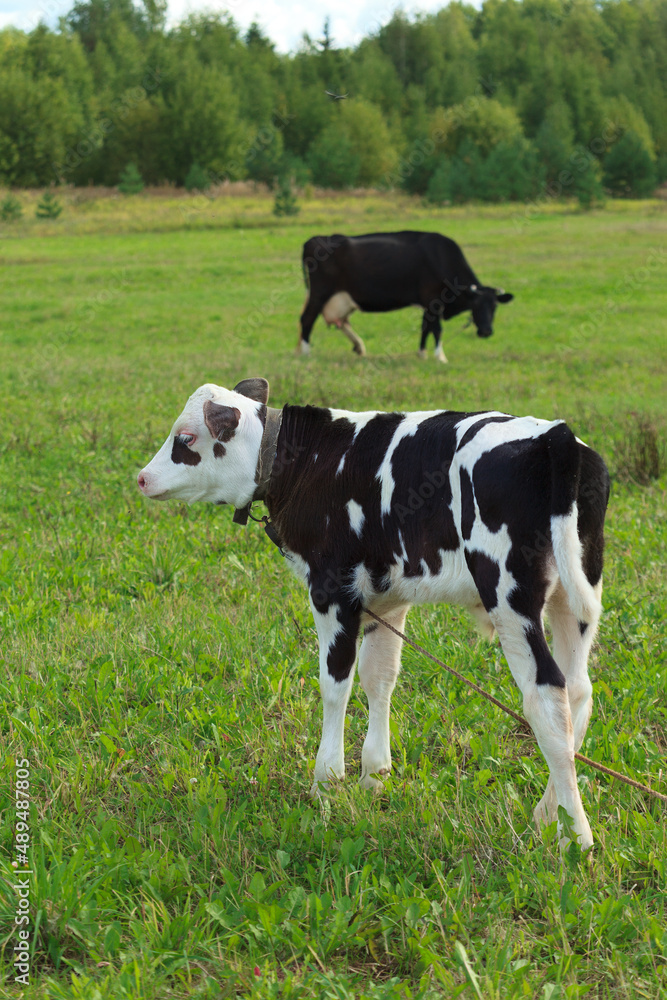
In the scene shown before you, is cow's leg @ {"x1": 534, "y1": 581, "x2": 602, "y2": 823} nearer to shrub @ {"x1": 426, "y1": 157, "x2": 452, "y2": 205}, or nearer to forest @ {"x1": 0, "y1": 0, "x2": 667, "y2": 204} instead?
forest @ {"x1": 0, "y1": 0, "x2": 667, "y2": 204}

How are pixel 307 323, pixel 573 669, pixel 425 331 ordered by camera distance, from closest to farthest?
pixel 573 669 < pixel 425 331 < pixel 307 323

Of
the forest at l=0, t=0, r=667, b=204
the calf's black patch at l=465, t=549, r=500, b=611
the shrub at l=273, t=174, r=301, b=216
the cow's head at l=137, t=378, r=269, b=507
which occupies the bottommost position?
the calf's black patch at l=465, t=549, r=500, b=611

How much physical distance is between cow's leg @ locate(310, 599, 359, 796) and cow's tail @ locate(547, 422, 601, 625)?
3.16ft

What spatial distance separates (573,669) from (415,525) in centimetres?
78

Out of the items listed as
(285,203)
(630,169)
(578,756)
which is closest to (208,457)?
(578,756)

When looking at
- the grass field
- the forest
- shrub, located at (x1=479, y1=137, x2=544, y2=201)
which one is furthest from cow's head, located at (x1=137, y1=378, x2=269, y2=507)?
shrub, located at (x1=479, y1=137, x2=544, y2=201)

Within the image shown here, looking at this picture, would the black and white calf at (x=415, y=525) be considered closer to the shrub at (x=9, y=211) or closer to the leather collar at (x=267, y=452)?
the leather collar at (x=267, y=452)

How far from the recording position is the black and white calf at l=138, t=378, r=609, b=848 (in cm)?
298

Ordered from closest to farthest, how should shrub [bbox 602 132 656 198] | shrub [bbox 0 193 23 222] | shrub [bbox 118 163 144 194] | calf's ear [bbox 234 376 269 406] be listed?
1. calf's ear [bbox 234 376 269 406]
2. shrub [bbox 0 193 23 222]
3. shrub [bbox 118 163 144 194]
4. shrub [bbox 602 132 656 198]

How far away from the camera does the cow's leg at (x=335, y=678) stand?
11.7 feet

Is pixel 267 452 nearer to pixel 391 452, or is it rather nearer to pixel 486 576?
pixel 391 452

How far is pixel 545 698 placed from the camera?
2.93 metres

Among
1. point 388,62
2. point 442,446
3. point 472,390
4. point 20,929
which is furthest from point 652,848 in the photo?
point 388,62

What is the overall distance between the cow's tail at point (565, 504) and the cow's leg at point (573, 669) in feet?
0.74
